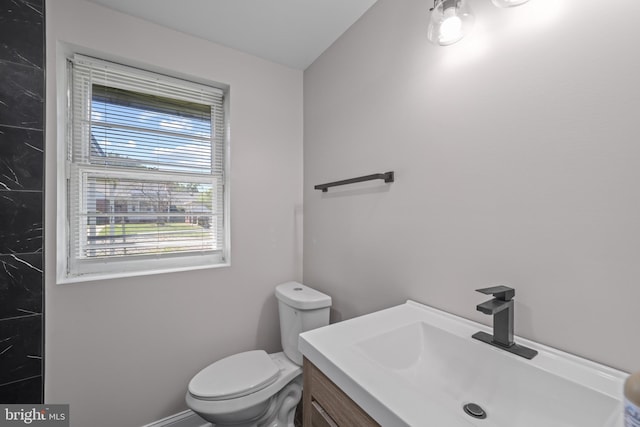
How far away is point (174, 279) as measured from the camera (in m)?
1.56

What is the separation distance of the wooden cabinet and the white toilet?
1.65 feet

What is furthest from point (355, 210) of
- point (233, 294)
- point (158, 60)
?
point (158, 60)

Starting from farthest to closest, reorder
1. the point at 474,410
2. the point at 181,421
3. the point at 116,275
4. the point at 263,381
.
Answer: the point at 181,421 → the point at 116,275 → the point at 263,381 → the point at 474,410

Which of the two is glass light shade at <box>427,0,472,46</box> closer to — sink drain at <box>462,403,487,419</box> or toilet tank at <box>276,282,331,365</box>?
sink drain at <box>462,403,487,419</box>

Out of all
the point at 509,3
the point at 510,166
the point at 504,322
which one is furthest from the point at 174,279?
the point at 509,3

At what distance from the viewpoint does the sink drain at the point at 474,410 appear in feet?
2.32

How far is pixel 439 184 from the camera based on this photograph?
1052mm

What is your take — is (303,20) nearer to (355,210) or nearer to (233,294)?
(355,210)

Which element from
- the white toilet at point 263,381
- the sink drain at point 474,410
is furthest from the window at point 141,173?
the sink drain at point 474,410

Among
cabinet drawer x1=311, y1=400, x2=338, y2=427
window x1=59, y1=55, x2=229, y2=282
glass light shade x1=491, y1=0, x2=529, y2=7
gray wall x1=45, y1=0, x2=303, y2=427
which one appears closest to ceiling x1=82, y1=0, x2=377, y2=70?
gray wall x1=45, y1=0, x2=303, y2=427

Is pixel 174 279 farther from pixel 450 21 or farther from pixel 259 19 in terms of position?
pixel 450 21

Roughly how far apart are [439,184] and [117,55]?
5.77 feet

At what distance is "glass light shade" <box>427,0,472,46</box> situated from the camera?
2.83ft

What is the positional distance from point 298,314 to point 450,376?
87 cm
